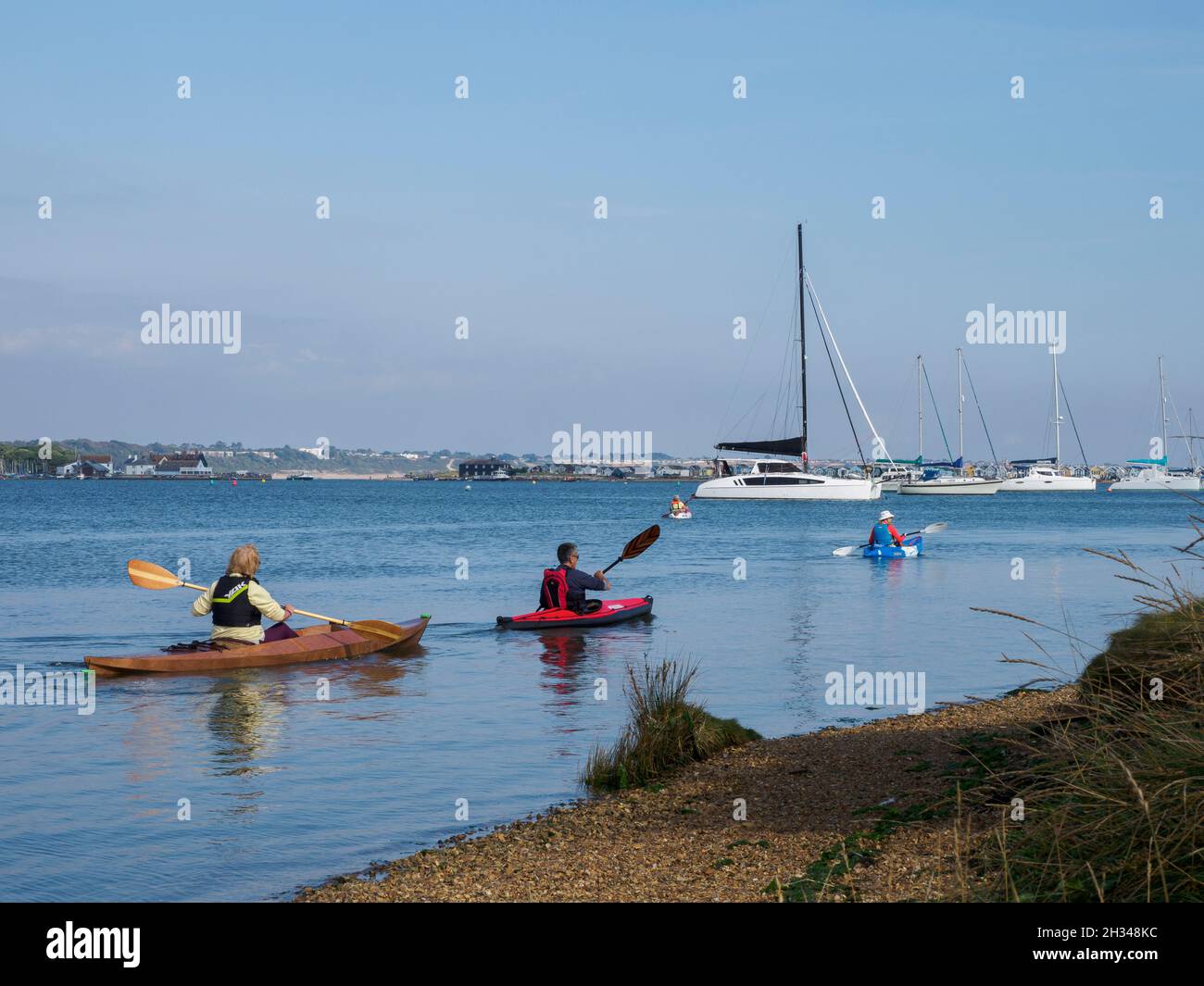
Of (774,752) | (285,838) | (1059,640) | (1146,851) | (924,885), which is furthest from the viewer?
(1059,640)

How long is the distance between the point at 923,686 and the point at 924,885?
9.63 metres

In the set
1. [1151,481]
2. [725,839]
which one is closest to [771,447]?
[725,839]

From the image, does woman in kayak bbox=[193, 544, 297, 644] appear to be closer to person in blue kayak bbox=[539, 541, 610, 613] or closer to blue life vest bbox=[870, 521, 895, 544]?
person in blue kayak bbox=[539, 541, 610, 613]

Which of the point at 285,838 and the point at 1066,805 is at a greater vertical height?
the point at 1066,805

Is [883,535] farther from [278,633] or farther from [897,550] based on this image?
[278,633]

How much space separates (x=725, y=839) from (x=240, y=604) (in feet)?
33.2

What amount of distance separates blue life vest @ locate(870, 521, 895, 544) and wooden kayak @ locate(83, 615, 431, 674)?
21252 millimetres

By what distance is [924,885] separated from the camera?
20.0 feet

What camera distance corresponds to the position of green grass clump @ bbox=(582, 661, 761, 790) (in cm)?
1013

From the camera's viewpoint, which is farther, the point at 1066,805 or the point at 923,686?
the point at 923,686

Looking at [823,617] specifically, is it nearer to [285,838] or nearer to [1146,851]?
[285,838]

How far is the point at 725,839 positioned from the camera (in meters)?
7.77

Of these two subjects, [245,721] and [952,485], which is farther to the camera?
[952,485]
